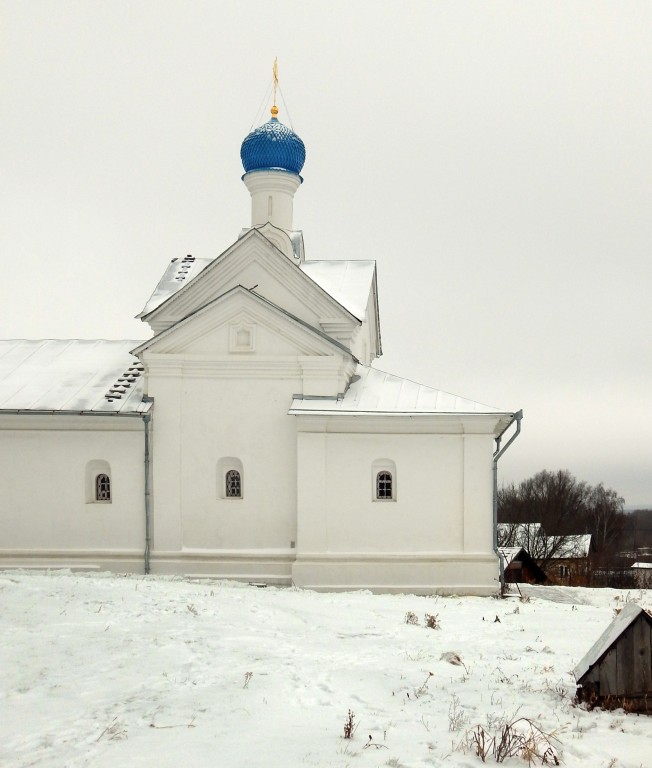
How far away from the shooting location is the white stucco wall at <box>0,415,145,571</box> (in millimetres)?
13547

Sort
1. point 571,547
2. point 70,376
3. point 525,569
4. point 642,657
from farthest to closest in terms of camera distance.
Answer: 1. point 571,547
2. point 525,569
3. point 70,376
4. point 642,657

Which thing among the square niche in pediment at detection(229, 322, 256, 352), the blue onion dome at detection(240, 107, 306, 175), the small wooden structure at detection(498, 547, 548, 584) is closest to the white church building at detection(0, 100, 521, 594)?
the square niche in pediment at detection(229, 322, 256, 352)

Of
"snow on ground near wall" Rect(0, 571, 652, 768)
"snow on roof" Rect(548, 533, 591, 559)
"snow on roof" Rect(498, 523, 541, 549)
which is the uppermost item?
"snow on ground near wall" Rect(0, 571, 652, 768)

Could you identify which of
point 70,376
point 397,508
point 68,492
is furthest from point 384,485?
point 70,376

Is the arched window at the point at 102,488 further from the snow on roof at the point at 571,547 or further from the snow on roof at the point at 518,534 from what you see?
the snow on roof at the point at 571,547

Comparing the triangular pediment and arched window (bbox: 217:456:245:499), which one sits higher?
the triangular pediment

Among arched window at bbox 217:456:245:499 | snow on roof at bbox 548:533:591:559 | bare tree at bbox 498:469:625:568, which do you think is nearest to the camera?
arched window at bbox 217:456:245:499

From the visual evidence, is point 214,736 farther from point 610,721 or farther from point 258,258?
point 258,258

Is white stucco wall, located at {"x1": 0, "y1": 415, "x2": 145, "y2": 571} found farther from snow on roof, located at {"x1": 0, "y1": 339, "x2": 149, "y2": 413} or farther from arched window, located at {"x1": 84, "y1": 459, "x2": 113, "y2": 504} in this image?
snow on roof, located at {"x1": 0, "y1": 339, "x2": 149, "y2": 413}

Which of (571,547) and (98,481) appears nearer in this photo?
(98,481)

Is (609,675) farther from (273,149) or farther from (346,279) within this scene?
(273,149)

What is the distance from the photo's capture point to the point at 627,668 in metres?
5.99

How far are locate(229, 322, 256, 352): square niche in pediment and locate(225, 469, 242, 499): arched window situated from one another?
210cm

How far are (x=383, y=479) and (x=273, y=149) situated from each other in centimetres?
715
